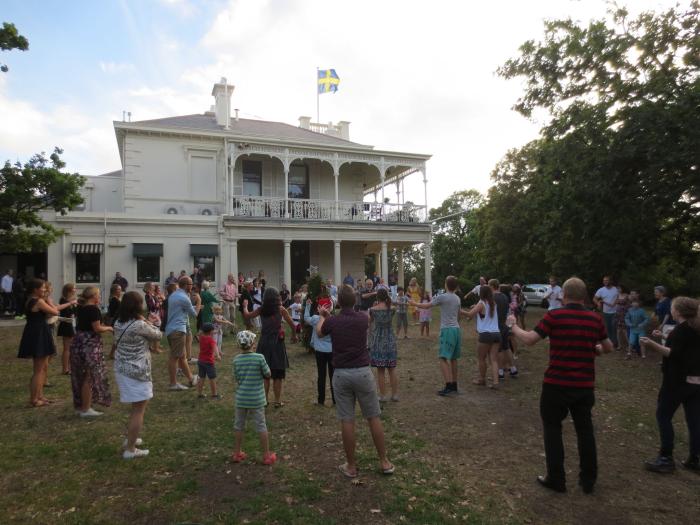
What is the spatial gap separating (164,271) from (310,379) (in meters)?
14.5

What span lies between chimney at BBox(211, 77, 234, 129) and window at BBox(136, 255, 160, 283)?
8214 mm

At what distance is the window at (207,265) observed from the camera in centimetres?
2156

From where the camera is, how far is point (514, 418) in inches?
253

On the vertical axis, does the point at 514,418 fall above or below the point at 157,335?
below

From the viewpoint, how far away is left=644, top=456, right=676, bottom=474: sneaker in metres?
4.76

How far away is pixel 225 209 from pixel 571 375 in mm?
19964

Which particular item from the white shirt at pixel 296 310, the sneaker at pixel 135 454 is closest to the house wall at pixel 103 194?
the white shirt at pixel 296 310

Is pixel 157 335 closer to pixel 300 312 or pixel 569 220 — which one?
pixel 300 312

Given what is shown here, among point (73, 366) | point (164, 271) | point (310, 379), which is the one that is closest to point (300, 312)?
point (310, 379)

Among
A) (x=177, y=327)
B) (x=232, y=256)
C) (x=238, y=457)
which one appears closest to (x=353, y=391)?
(x=238, y=457)

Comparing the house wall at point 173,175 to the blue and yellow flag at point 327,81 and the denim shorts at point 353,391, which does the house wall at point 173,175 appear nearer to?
the blue and yellow flag at point 327,81

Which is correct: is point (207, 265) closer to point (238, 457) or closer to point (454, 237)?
point (238, 457)

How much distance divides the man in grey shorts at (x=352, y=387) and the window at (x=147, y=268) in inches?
718

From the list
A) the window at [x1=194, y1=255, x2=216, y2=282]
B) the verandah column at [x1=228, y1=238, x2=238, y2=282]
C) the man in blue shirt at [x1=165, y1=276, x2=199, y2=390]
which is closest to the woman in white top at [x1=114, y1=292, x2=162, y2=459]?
the man in blue shirt at [x1=165, y1=276, x2=199, y2=390]
